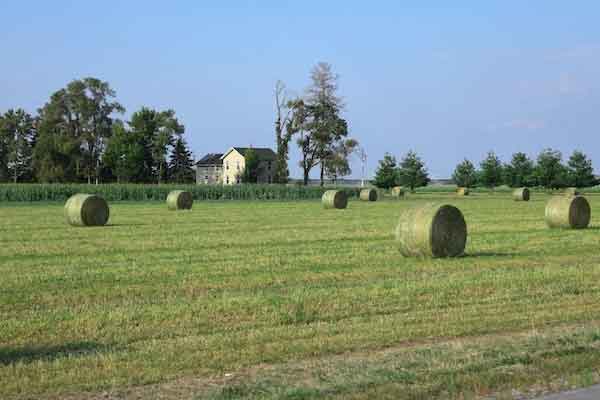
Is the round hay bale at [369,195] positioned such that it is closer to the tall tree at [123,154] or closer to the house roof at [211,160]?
the tall tree at [123,154]

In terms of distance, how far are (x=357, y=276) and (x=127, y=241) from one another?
10.3m

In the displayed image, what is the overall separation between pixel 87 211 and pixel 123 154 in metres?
80.2

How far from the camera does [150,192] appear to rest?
72.8 m

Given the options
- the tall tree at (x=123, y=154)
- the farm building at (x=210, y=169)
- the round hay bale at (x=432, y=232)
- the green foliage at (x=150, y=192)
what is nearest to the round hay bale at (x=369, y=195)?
the green foliage at (x=150, y=192)

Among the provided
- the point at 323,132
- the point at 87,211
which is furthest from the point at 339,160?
the point at 87,211

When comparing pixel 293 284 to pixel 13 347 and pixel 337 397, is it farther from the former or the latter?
pixel 337 397

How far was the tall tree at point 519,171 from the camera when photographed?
4503 inches

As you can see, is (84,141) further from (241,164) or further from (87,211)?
(87,211)

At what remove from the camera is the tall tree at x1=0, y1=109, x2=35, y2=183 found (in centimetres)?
11419

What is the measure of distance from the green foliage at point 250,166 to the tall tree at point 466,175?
1198 inches

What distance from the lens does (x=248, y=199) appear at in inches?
3118

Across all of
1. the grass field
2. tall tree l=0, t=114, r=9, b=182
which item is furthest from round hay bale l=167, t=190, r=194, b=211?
tall tree l=0, t=114, r=9, b=182

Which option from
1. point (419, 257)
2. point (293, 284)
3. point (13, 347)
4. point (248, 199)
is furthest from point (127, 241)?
point (248, 199)

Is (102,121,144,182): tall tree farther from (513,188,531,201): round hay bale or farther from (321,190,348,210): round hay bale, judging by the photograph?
(321,190,348,210): round hay bale
